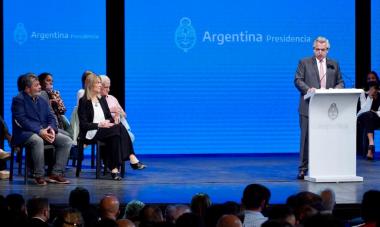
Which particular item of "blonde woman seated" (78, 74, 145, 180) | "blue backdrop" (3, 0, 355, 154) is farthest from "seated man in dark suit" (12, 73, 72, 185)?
"blue backdrop" (3, 0, 355, 154)

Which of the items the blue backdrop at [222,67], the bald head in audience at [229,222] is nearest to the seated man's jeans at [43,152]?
the blue backdrop at [222,67]

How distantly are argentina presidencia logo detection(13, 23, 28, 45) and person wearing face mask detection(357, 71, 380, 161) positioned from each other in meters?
4.34

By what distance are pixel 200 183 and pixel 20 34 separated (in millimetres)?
3914

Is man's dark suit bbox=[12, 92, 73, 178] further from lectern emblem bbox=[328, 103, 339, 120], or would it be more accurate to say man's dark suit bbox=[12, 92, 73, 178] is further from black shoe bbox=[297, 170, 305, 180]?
lectern emblem bbox=[328, 103, 339, 120]

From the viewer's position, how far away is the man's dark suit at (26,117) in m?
7.79

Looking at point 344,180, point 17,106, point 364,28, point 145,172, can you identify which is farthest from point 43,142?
point 364,28

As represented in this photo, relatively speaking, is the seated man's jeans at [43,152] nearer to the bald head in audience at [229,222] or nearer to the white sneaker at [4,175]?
the white sneaker at [4,175]

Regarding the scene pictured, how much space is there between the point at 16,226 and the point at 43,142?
4.03m

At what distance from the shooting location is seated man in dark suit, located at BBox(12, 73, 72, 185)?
7766 mm

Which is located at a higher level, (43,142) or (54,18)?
(54,18)

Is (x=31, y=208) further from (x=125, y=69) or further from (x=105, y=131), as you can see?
(x=125, y=69)

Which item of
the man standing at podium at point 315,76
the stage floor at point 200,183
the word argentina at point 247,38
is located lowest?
the stage floor at point 200,183

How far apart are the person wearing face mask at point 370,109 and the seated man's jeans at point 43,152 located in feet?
13.7

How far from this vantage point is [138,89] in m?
10.9
